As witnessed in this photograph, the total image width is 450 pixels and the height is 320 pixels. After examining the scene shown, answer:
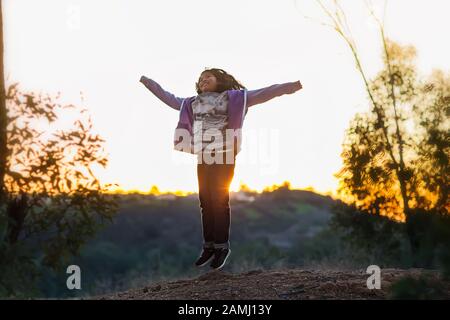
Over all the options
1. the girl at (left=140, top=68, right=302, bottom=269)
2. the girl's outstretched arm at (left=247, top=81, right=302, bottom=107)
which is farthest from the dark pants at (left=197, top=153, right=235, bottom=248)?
the girl's outstretched arm at (left=247, top=81, right=302, bottom=107)

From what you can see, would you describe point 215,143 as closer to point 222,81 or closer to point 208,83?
point 208,83

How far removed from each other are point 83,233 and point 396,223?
8.50 meters

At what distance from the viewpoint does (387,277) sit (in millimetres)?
9773

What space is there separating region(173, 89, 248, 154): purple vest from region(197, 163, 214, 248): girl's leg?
28cm

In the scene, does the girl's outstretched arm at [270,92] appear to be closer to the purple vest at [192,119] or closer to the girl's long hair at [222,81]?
the purple vest at [192,119]

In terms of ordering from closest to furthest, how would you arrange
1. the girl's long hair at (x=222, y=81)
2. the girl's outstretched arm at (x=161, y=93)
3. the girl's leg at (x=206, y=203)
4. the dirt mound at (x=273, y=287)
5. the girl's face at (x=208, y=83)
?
1. the dirt mound at (x=273, y=287)
2. the girl's leg at (x=206, y=203)
3. the girl's face at (x=208, y=83)
4. the girl's long hair at (x=222, y=81)
5. the girl's outstretched arm at (x=161, y=93)

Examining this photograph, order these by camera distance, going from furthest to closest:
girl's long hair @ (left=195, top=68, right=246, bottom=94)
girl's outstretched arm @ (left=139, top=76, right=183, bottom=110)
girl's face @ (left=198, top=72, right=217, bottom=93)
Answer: girl's outstretched arm @ (left=139, top=76, right=183, bottom=110) → girl's long hair @ (left=195, top=68, right=246, bottom=94) → girl's face @ (left=198, top=72, right=217, bottom=93)

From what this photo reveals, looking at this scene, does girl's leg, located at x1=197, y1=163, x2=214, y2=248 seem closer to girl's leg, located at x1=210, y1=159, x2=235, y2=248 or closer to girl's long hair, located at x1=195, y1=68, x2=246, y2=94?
Result: girl's leg, located at x1=210, y1=159, x2=235, y2=248

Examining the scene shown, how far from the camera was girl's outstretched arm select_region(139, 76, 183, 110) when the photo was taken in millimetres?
10000

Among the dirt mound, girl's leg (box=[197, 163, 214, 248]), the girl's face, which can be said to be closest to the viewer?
the dirt mound

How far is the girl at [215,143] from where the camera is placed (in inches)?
368

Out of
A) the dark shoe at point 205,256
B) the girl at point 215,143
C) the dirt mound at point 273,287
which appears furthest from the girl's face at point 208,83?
the dirt mound at point 273,287

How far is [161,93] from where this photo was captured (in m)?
10.2
